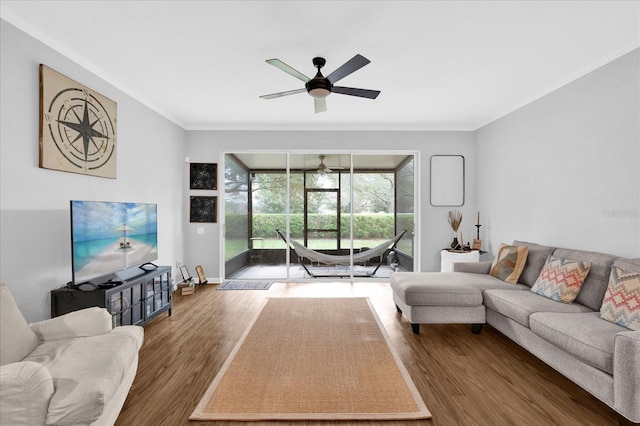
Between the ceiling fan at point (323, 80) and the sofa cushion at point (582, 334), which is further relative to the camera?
the ceiling fan at point (323, 80)

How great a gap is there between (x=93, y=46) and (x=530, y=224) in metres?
4.63

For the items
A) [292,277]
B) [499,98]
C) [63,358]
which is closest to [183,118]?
[292,277]

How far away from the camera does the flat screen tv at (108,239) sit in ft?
7.86

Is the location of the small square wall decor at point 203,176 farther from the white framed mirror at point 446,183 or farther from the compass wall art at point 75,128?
the white framed mirror at point 446,183

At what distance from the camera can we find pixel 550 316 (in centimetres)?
214

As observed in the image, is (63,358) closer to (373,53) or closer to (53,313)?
(53,313)

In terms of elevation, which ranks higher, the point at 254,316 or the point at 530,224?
the point at 530,224

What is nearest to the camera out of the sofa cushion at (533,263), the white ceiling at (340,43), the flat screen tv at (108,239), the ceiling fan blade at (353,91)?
the white ceiling at (340,43)

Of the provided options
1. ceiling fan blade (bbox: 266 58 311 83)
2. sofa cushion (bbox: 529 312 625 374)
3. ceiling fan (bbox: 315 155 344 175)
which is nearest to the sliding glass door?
ceiling fan (bbox: 315 155 344 175)

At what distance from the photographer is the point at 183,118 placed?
14.5 ft

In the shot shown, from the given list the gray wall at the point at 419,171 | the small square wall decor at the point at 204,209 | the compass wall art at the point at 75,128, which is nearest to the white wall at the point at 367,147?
the gray wall at the point at 419,171

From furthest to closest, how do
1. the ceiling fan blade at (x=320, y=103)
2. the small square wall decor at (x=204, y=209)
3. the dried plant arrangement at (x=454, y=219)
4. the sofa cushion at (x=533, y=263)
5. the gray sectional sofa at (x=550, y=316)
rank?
the small square wall decor at (x=204, y=209), the dried plant arrangement at (x=454, y=219), the sofa cushion at (x=533, y=263), the ceiling fan blade at (x=320, y=103), the gray sectional sofa at (x=550, y=316)

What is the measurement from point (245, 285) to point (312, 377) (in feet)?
9.13

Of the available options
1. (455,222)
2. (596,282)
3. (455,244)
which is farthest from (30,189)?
(455,222)
